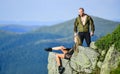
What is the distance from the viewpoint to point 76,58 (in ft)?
71.4

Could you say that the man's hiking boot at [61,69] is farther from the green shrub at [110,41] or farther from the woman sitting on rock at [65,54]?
the green shrub at [110,41]

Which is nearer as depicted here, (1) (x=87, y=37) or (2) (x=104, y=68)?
(2) (x=104, y=68)

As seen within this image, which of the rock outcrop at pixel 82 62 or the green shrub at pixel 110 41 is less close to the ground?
the green shrub at pixel 110 41

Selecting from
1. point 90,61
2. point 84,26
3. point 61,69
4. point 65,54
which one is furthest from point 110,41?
point 61,69

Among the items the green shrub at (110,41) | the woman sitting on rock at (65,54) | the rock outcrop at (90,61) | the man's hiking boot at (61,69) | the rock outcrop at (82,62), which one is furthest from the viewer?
the man's hiking boot at (61,69)

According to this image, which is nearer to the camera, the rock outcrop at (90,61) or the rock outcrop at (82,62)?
the rock outcrop at (90,61)

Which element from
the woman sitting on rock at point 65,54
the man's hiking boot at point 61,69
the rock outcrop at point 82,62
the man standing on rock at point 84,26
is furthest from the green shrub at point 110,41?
the man's hiking boot at point 61,69

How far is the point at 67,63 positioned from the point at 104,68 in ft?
9.15

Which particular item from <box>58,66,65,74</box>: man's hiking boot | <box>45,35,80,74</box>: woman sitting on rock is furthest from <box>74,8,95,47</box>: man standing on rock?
<box>58,66,65,74</box>: man's hiking boot

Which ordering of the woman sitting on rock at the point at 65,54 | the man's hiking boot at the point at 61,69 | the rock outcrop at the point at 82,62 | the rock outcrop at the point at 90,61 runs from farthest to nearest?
the man's hiking boot at the point at 61,69, the woman sitting on rock at the point at 65,54, the rock outcrop at the point at 82,62, the rock outcrop at the point at 90,61

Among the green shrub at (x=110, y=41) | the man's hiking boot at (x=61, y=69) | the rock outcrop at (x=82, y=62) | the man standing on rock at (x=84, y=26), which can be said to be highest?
the man standing on rock at (x=84, y=26)

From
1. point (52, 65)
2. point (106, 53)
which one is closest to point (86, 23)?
point (106, 53)

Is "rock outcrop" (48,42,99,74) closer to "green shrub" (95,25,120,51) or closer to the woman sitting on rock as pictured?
the woman sitting on rock

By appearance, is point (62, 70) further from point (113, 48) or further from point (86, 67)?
point (113, 48)
